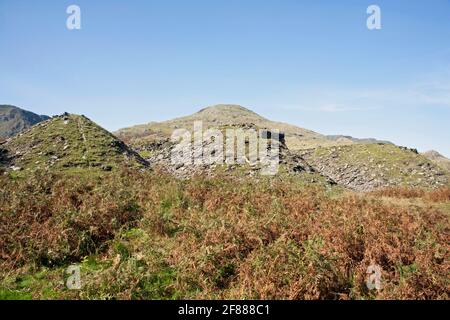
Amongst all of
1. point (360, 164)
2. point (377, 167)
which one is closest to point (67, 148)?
point (360, 164)

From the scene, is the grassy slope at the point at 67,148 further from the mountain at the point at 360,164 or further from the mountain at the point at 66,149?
the mountain at the point at 360,164

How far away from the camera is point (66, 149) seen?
29.0 metres

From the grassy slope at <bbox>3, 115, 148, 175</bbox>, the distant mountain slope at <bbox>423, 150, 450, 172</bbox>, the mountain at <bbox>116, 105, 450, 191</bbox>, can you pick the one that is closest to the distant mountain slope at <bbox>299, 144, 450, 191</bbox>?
the mountain at <bbox>116, 105, 450, 191</bbox>

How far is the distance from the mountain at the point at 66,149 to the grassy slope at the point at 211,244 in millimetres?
9497

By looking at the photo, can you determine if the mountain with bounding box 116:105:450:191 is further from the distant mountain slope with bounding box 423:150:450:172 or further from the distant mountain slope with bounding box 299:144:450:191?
the distant mountain slope with bounding box 423:150:450:172

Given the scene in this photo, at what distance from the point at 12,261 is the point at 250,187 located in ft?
36.1

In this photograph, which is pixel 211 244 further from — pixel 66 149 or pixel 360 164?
pixel 360 164

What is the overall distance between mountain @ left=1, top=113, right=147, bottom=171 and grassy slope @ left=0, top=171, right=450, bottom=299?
9.50 m

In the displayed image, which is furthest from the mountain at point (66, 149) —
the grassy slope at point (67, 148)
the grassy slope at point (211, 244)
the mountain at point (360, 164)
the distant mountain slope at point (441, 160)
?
the distant mountain slope at point (441, 160)

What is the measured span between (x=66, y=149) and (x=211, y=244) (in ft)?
71.4

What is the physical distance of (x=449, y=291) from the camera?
8969 mm
